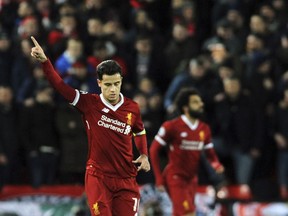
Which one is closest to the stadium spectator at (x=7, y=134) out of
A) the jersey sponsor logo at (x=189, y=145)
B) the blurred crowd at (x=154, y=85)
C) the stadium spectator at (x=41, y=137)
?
the blurred crowd at (x=154, y=85)

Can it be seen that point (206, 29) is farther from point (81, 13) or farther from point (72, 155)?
point (72, 155)

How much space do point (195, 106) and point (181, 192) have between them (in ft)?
3.97

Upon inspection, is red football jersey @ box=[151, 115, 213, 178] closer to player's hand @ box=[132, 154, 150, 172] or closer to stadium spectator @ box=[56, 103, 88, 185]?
player's hand @ box=[132, 154, 150, 172]

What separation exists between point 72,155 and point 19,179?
1285mm

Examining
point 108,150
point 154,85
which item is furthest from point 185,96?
point 154,85

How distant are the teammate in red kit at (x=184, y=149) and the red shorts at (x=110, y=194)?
9.36ft

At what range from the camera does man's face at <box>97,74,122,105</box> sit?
353 inches

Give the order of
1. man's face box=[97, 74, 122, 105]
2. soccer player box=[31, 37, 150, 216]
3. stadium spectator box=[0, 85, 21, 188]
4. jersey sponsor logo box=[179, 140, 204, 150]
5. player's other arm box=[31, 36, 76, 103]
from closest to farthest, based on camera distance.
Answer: player's other arm box=[31, 36, 76, 103] → man's face box=[97, 74, 122, 105] → soccer player box=[31, 37, 150, 216] → jersey sponsor logo box=[179, 140, 204, 150] → stadium spectator box=[0, 85, 21, 188]

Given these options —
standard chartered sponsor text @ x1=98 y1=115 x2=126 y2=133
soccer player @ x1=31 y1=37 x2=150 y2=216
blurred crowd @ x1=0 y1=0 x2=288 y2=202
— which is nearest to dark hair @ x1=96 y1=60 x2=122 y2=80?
soccer player @ x1=31 y1=37 x2=150 y2=216

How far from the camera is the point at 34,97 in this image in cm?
1547

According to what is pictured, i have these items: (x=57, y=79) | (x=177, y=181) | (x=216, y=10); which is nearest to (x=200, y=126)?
(x=177, y=181)

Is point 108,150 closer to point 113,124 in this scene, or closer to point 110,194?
point 113,124

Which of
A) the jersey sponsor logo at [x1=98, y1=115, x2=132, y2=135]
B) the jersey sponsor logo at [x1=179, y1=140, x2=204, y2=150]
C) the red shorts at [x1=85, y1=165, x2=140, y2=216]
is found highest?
the jersey sponsor logo at [x1=98, y1=115, x2=132, y2=135]

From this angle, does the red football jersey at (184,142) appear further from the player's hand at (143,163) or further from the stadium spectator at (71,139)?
the stadium spectator at (71,139)
